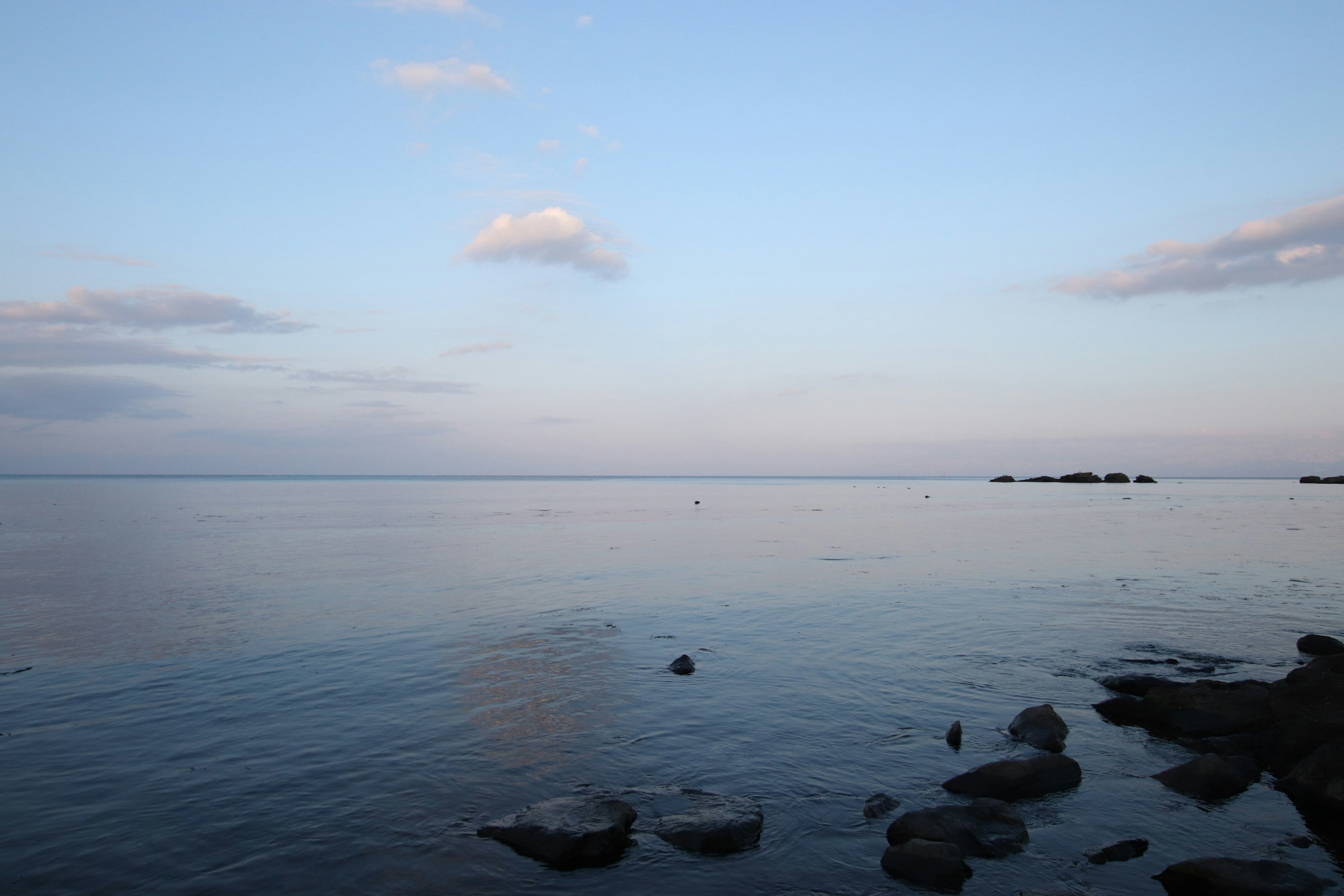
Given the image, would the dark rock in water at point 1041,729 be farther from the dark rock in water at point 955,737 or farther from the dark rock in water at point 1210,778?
the dark rock in water at point 1210,778

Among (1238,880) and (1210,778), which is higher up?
(1238,880)

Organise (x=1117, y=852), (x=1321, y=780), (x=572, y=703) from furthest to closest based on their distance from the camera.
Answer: (x=572, y=703) → (x=1321, y=780) → (x=1117, y=852)

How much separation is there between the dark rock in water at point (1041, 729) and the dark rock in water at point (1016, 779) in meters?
1.48

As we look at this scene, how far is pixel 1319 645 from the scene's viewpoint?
70.2 ft

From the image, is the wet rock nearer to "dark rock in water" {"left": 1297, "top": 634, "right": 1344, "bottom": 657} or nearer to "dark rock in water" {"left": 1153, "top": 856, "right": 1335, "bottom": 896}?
"dark rock in water" {"left": 1153, "top": 856, "right": 1335, "bottom": 896}

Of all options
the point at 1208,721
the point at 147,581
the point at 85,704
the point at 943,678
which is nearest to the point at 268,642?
the point at 85,704

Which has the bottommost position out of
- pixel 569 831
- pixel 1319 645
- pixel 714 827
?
pixel 714 827

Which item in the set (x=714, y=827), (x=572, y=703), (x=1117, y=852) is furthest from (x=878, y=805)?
(x=572, y=703)

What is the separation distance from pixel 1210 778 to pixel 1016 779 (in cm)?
342

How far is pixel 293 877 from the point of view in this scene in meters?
10.1

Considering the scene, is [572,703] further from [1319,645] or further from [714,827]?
[1319,645]

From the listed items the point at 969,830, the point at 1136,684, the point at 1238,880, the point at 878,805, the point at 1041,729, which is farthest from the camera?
the point at 1136,684

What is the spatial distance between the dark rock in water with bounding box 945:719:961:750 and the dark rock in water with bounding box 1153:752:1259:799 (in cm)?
328

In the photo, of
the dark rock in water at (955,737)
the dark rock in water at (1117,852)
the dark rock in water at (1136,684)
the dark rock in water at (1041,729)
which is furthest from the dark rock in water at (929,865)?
the dark rock in water at (1136,684)
